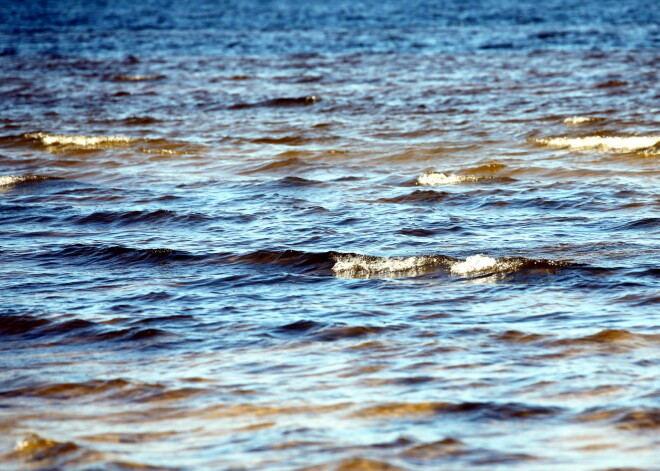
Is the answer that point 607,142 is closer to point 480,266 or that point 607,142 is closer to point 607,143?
point 607,143

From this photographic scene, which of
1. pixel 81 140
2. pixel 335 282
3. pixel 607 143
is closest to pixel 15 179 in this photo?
pixel 81 140

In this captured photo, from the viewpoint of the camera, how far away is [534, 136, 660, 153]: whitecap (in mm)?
12851

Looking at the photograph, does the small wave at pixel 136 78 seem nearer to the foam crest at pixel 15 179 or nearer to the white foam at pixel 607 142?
the foam crest at pixel 15 179

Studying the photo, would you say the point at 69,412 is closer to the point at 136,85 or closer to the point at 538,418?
the point at 538,418

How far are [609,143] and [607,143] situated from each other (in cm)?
3

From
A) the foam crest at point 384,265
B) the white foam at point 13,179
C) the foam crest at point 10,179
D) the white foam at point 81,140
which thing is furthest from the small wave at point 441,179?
the white foam at point 81,140

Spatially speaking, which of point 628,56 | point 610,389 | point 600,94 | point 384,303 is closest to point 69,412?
→ point 384,303

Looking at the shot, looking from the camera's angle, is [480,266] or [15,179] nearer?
[480,266]

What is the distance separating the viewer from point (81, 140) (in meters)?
15.0

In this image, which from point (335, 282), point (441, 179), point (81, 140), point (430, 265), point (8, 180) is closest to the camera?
point (335, 282)

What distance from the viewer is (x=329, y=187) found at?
11.3 metres

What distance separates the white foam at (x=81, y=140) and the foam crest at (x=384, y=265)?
8057 millimetres

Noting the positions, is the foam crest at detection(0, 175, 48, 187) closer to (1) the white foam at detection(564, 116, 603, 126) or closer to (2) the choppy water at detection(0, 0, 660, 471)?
(2) the choppy water at detection(0, 0, 660, 471)

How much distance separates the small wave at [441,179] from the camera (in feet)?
36.7
